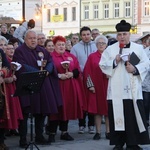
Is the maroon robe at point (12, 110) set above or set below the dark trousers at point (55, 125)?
above

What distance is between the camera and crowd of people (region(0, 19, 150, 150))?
8312mm

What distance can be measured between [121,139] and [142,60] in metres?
1.41

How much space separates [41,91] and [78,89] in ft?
3.44

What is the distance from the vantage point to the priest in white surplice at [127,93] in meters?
8.27

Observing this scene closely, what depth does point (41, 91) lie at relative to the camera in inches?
351

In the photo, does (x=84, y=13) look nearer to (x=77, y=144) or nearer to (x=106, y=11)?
(x=106, y=11)

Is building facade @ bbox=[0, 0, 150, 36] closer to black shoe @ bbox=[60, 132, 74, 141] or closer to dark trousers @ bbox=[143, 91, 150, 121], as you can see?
dark trousers @ bbox=[143, 91, 150, 121]

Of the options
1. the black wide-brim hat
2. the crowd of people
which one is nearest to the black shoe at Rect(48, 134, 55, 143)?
the crowd of people

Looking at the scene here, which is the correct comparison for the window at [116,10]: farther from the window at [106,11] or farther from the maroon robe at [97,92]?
the maroon robe at [97,92]

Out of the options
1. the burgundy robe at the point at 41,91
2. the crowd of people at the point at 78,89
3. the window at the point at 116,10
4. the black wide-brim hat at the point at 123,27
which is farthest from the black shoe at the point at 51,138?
the window at the point at 116,10

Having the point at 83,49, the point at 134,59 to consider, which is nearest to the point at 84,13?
the point at 83,49

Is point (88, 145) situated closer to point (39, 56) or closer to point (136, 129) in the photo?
point (136, 129)

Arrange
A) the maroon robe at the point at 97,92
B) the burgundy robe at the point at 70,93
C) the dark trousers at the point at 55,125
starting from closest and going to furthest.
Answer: the dark trousers at the point at 55,125 → the burgundy robe at the point at 70,93 → the maroon robe at the point at 97,92

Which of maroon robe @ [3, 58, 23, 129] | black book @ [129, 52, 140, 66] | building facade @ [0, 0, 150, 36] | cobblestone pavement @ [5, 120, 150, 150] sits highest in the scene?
building facade @ [0, 0, 150, 36]
